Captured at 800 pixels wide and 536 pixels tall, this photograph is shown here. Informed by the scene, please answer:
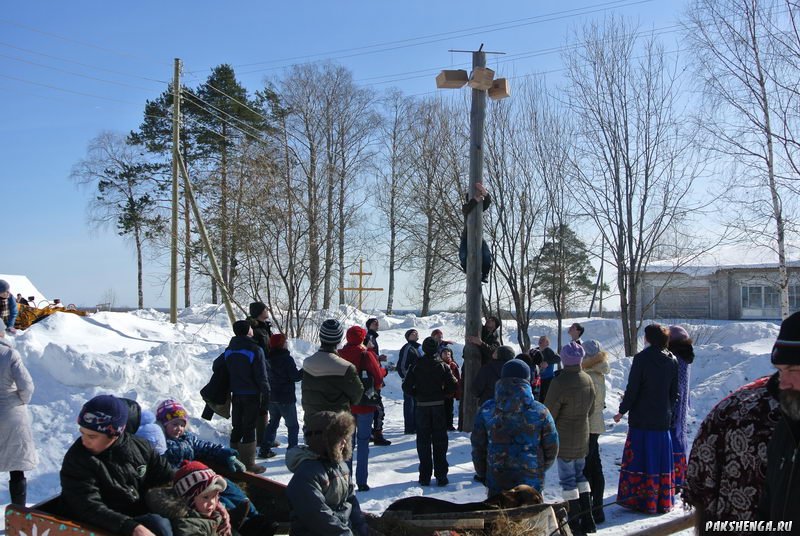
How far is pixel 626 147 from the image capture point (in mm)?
15445

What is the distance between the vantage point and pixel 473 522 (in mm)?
4191

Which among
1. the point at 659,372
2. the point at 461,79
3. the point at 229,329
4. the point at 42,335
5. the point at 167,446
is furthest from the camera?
the point at 229,329

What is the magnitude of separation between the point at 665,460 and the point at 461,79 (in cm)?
580

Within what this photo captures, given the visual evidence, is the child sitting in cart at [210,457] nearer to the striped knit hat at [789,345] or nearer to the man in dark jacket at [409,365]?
the striped knit hat at [789,345]

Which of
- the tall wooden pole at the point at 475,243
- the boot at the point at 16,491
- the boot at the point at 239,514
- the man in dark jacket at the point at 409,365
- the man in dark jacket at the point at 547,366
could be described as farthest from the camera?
the man in dark jacket at the point at 409,365

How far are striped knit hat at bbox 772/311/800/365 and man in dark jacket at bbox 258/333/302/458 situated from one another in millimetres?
6779

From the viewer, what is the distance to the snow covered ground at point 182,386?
24.2ft

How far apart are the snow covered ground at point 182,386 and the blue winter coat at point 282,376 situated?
2.76ft

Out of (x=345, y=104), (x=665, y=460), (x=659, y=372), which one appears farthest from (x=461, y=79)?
(x=345, y=104)

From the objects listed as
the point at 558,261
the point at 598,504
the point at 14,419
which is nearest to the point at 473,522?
the point at 598,504

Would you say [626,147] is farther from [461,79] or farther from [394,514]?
[394,514]

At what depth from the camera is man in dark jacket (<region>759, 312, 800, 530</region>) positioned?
7.70 ft

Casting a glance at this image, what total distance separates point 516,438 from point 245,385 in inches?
154

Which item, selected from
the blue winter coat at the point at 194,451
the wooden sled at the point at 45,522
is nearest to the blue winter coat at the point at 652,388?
the blue winter coat at the point at 194,451
